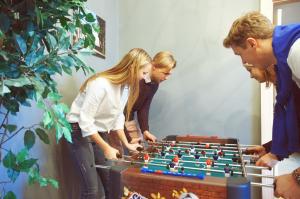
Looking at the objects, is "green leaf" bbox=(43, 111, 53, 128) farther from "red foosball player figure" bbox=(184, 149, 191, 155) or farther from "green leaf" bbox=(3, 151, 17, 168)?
"red foosball player figure" bbox=(184, 149, 191, 155)

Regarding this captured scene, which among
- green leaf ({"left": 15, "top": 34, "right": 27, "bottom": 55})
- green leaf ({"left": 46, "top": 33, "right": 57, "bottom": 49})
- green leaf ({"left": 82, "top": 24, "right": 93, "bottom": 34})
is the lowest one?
green leaf ({"left": 15, "top": 34, "right": 27, "bottom": 55})

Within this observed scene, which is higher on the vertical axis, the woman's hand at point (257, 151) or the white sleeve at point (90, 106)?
the white sleeve at point (90, 106)

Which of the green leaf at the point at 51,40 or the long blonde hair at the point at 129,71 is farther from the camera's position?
the long blonde hair at the point at 129,71

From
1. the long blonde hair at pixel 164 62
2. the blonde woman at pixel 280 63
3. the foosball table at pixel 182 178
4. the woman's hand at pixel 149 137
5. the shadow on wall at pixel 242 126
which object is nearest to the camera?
the foosball table at pixel 182 178

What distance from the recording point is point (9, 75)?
2.86ft

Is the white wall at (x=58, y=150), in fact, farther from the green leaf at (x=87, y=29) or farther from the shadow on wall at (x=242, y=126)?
the shadow on wall at (x=242, y=126)

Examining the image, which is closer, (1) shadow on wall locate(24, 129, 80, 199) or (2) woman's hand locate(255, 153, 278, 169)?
(2) woman's hand locate(255, 153, 278, 169)

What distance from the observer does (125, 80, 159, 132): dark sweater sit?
2.62m

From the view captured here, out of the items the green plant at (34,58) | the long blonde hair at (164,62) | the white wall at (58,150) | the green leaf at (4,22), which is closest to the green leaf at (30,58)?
the green plant at (34,58)

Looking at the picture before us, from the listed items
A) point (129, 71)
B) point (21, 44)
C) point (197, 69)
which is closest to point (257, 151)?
point (129, 71)

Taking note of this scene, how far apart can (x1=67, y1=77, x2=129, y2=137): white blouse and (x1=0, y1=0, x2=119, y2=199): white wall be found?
280 mm

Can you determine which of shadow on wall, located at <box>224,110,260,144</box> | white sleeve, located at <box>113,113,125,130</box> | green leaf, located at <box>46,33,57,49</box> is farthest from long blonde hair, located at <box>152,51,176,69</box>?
green leaf, located at <box>46,33,57,49</box>

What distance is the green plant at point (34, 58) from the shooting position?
0.89 m

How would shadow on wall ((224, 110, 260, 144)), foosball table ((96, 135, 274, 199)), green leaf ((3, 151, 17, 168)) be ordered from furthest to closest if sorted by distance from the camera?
shadow on wall ((224, 110, 260, 144))
foosball table ((96, 135, 274, 199))
green leaf ((3, 151, 17, 168))
